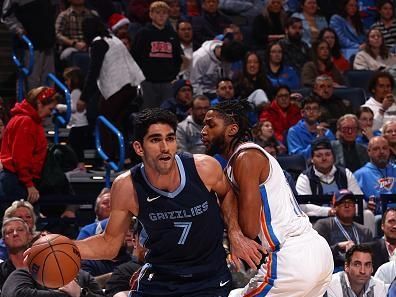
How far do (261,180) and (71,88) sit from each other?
21.4 ft

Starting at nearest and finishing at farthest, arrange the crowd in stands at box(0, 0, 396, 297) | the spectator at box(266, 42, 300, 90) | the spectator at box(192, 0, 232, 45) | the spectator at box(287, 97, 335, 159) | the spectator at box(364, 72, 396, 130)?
the crowd in stands at box(0, 0, 396, 297), the spectator at box(287, 97, 335, 159), the spectator at box(364, 72, 396, 130), the spectator at box(266, 42, 300, 90), the spectator at box(192, 0, 232, 45)

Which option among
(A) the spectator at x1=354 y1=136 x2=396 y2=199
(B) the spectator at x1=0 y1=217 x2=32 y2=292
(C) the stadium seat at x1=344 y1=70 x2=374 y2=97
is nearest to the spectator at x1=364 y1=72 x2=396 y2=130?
(C) the stadium seat at x1=344 y1=70 x2=374 y2=97

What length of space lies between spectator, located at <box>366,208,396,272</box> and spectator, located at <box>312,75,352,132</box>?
278 centimetres

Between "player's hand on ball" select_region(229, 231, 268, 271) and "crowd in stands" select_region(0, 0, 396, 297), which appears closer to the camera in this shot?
"player's hand on ball" select_region(229, 231, 268, 271)

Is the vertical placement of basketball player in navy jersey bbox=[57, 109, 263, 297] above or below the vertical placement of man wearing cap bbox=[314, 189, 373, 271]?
above

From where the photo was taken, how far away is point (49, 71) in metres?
12.8

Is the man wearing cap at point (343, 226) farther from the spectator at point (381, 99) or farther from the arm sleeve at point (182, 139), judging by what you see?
the spectator at point (381, 99)

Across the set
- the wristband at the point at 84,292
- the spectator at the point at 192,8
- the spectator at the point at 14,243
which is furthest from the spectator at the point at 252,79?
the wristband at the point at 84,292

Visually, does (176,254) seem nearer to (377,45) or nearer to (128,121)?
(128,121)

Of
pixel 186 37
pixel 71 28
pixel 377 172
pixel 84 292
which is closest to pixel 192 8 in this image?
pixel 186 37

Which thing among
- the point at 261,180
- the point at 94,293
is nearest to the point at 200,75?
the point at 94,293

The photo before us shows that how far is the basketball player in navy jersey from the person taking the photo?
590 centimetres

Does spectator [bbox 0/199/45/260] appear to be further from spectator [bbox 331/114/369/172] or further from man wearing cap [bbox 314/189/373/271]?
spectator [bbox 331/114/369/172]

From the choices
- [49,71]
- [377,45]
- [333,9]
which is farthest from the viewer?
[333,9]
